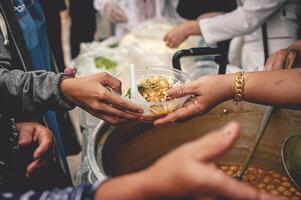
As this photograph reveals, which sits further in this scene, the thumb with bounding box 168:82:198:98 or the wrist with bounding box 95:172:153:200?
the thumb with bounding box 168:82:198:98

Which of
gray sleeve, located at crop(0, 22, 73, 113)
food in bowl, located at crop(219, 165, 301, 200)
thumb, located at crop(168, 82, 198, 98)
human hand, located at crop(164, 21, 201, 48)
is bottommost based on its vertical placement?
food in bowl, located at crop(219, 165, 301, 200)

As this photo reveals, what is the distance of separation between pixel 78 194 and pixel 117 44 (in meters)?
2.36

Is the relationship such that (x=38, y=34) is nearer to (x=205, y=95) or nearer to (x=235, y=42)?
(x=205, y=95)

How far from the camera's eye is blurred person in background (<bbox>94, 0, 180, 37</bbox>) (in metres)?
3.38

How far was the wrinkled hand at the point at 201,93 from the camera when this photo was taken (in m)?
1.56

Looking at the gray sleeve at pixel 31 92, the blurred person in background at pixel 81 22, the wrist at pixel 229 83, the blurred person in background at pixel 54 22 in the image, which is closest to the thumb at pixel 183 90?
the wrist at pixel 229 83

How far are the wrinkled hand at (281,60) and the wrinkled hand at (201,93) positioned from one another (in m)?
0.32

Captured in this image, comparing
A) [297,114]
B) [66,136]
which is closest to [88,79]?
[297,114]

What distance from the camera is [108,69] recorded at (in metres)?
2.75

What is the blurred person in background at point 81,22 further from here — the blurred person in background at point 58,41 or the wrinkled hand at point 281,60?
the wrinkled hand at point 281,60

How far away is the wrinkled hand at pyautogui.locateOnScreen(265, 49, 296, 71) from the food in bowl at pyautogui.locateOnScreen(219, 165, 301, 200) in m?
0.62

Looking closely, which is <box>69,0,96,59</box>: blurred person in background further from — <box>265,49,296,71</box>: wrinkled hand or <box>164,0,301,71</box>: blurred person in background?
<box>265,49,296,71</box>: wrinkled hand

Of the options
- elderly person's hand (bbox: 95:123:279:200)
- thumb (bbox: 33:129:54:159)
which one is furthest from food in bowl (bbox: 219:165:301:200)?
elderly person's hand (bbox: 95:123:279:200)

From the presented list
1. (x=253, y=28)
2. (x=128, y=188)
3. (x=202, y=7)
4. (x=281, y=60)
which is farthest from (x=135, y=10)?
(x=128, y=188)
